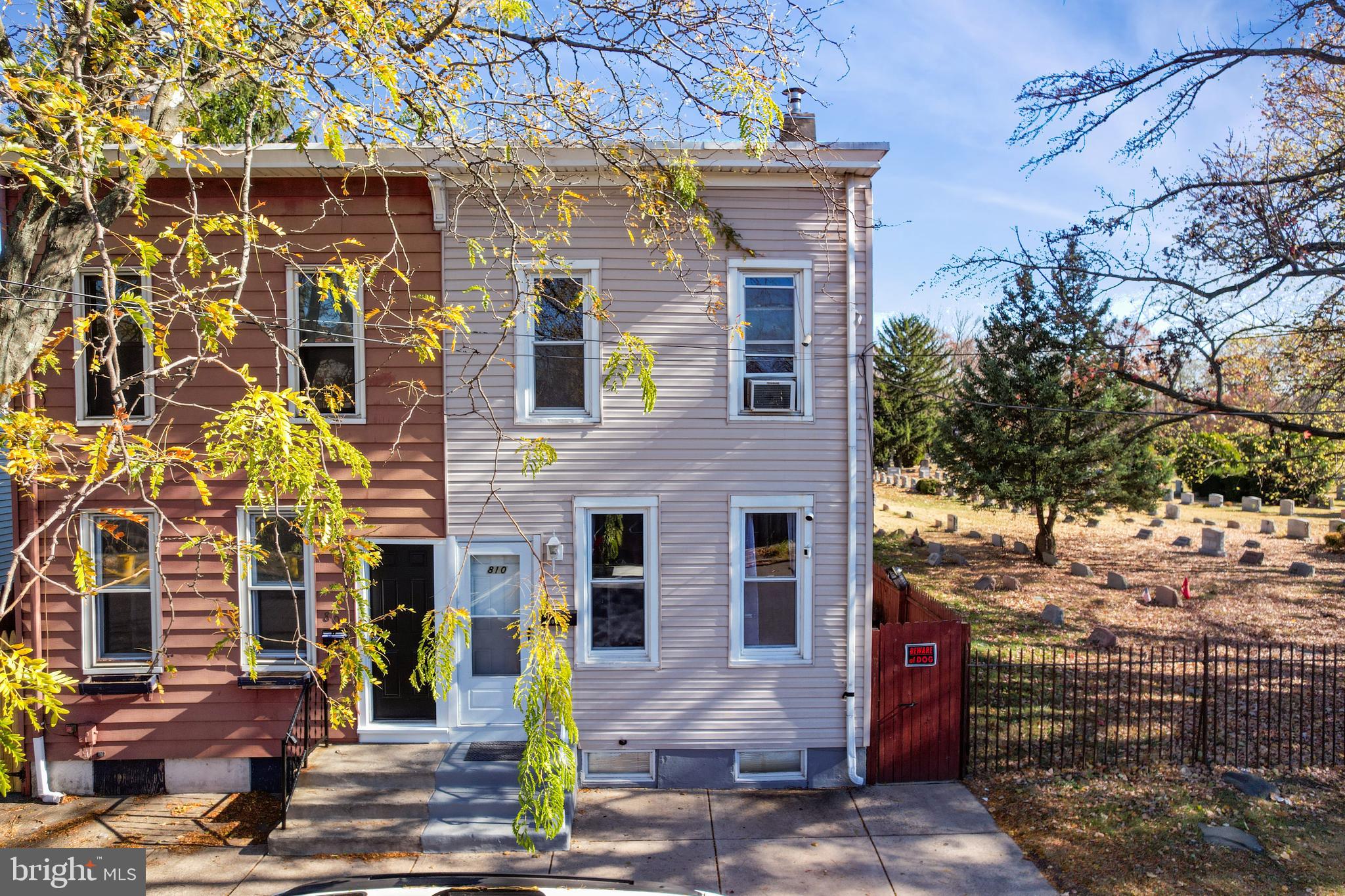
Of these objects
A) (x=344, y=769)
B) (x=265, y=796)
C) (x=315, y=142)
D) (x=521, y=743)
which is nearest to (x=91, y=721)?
(x=265, y=796)

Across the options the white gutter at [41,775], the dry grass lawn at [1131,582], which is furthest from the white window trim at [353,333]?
the dry grass lawn at [1131,582]

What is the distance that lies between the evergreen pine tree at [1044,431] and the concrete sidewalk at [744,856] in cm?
1126

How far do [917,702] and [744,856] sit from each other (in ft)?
8.88

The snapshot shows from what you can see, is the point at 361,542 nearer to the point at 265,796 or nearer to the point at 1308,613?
the point at 265,796

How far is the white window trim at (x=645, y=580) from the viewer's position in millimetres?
8398

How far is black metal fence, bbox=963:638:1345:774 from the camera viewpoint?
28.2ft

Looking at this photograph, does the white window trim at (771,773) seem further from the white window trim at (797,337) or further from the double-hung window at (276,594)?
the double-hung window at (276,594)

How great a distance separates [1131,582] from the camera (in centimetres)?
1775

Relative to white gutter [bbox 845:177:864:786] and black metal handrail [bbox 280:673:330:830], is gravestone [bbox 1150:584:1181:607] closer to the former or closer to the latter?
white gutter [bbox 845:177:864:786]

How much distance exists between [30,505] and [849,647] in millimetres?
9123

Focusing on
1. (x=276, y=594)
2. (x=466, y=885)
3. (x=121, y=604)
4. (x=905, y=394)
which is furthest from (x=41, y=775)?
(x=905, y=394)

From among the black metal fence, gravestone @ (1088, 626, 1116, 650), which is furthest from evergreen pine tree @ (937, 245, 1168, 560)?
the black metal fence

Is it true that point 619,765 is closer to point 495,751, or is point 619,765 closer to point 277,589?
point 495,751

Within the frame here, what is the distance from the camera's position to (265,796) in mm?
8320
